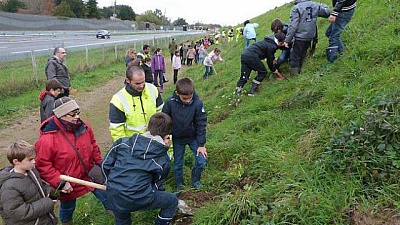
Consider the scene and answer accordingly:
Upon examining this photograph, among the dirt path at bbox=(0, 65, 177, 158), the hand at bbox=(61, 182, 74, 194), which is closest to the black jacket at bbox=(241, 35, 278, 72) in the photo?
the dirt path at bbox=(0, 65, 177, 158)

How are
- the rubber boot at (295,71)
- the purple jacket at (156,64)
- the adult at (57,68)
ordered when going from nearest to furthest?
the rubber boot at (295,71)
the adult at (57,68)
the purple jacket at (156,64)

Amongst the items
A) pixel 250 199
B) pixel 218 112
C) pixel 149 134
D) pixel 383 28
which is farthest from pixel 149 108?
pixel 383 28

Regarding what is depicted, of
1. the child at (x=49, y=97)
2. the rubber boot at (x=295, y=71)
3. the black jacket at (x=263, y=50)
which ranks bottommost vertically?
the child at (x=49, y=97)

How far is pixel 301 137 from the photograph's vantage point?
3.80 m

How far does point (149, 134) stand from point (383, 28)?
16.7 feet

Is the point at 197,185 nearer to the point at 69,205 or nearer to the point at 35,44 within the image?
the point at 69,205

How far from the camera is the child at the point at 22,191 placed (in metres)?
2.54

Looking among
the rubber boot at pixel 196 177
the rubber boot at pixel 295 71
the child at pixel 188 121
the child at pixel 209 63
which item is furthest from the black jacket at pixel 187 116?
the child at pixel 209 63

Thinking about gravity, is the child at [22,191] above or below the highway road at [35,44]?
above

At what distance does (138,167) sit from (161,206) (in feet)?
1.76

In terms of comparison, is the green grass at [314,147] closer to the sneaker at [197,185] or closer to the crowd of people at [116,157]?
the sneaker at [197,185]

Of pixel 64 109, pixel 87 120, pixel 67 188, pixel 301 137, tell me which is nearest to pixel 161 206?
pixel 67 188

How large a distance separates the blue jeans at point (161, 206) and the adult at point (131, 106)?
33.9 inches

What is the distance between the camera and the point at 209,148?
15.0 ft
